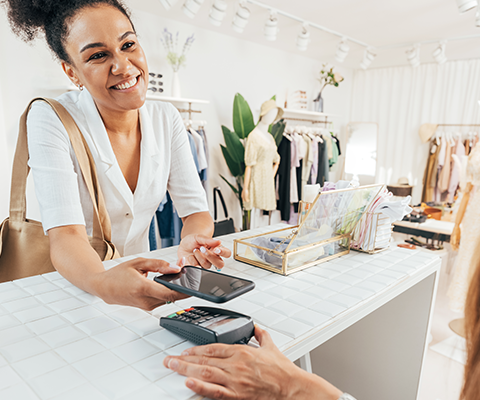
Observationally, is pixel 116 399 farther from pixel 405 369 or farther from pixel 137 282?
pixel 405 369

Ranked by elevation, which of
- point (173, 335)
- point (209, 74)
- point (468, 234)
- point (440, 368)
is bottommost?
point (440, 368)

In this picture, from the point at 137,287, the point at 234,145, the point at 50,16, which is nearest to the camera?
the point at 137,287

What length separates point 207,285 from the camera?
0.72 m

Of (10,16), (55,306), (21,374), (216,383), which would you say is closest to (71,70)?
(10,16)

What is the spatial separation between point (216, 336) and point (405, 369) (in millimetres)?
1131

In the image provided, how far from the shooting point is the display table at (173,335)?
583 mm

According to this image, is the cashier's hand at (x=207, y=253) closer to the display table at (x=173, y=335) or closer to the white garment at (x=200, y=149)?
the display table at (x=173, y=335)

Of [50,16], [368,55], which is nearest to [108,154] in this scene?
[50,16]

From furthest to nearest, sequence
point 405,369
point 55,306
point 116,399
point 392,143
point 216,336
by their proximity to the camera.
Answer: point 392,143, point 405,369, point 55,306, point 216,336, point 116,399

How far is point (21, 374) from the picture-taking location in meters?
0.59

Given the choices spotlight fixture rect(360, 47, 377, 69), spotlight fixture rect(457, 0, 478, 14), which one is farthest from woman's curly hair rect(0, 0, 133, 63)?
spotlight fixture rect(360, 47, 377, 69)

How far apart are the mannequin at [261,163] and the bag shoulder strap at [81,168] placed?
2.91 metres

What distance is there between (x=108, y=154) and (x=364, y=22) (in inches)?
140

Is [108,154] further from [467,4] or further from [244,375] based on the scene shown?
[467,4]
